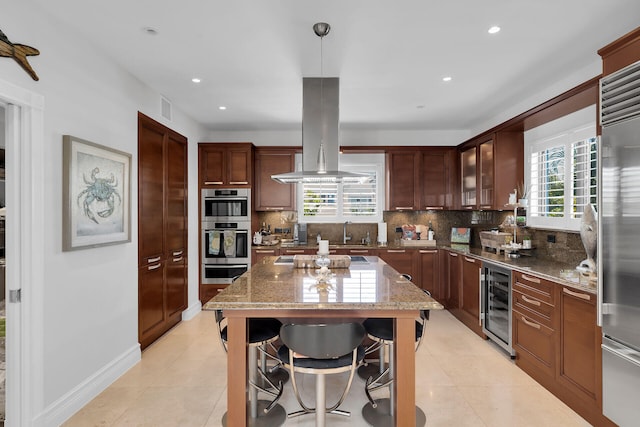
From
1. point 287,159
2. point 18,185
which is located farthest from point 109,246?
point 287,159

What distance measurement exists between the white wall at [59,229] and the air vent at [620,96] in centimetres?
358

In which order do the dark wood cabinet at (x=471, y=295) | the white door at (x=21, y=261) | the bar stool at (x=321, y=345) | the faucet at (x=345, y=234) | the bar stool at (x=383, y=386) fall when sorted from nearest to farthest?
the bar stool at (x=321, y=345), the white door at (x=21, y=261), the bar stool at (x=383, y=386), the dark wood cabinet at (x=471, y=295), the faucet at (x=345, y=234)

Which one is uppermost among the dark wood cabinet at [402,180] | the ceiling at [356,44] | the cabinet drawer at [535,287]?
the ceiling at [356,44]

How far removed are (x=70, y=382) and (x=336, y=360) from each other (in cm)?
202

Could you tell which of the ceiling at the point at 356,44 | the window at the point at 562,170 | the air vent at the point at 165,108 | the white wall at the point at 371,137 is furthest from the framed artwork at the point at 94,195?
the window at the point at 562,170

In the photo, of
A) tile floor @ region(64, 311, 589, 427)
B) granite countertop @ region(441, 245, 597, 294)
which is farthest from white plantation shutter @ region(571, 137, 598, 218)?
tile floor @ region(64, 311, 589, 427)

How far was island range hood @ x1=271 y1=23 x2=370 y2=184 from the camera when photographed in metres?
A: 3.23

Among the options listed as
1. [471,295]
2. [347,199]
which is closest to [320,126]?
[347,199]

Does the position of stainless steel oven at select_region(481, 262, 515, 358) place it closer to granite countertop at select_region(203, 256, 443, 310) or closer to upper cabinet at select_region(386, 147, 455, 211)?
granite countertop at select_region(203, 256, 443, 310)

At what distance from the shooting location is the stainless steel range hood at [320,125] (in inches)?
127

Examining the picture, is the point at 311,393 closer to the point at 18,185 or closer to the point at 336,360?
the point at 336,360

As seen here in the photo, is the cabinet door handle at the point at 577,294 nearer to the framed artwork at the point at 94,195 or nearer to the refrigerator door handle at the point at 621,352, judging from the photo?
the refrigerator door handle at the point at 621,352

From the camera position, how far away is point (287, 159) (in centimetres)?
536

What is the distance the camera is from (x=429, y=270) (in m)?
5.10
